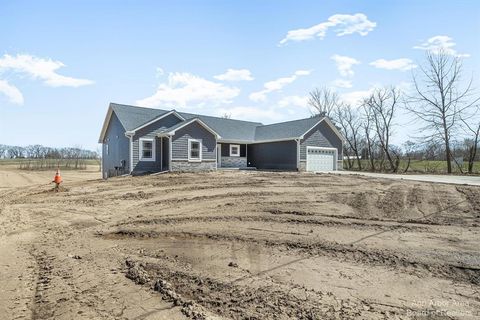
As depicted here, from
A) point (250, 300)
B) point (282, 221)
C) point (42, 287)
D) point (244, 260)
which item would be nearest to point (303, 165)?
point (282, 221)

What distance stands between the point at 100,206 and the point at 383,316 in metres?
8.71

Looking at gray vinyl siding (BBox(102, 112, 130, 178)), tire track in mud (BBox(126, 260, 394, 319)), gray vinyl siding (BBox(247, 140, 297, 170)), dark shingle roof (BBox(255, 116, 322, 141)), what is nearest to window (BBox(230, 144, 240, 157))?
gray vinyl siding (BBox(247, 140, 297, 170))

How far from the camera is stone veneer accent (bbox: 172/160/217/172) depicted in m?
20.7

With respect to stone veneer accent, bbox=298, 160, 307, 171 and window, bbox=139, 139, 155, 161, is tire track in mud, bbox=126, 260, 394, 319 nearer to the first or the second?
window, bbox=139, 139, 155, 161

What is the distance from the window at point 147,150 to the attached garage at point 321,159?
11.9 m

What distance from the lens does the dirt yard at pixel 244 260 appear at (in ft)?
10.8

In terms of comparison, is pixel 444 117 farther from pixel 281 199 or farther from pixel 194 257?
pixel 194 257

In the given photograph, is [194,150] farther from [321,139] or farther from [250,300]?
[250,300]

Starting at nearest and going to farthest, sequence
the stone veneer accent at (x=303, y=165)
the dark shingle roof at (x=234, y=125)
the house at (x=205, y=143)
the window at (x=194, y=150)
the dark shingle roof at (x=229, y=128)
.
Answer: the house at (x=205, y=143)
the window at (x=194, y=150)
the dark shingle roof at (x=234, y=125)
the stone veneer accent at (x=303, y=165)
the dark shingle roof at (x=229, y=128)

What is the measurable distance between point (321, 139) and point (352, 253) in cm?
2162

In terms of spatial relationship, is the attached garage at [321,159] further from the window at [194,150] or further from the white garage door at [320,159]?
the window at [194,150]

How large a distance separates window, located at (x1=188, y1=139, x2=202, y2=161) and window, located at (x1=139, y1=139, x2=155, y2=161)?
2472 millimetres

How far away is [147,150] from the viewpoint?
20.7 m

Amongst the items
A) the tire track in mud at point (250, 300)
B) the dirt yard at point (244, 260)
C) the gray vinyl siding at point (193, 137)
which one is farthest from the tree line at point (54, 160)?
the tire track in mud at point (250, 300)
